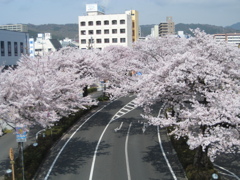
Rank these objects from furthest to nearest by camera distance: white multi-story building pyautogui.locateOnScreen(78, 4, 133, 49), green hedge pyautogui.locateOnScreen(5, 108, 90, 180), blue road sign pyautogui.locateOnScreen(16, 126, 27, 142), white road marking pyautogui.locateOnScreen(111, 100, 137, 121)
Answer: white multi-story building pyautogui.locateOnScreen(78, 4, 133, 49) < white road marking pyautogui.locateOnScreen(111, 100, 137, 121) < green hedge pyautogui.locateOnScreen(5, 108, 90, 180) < blue road sign pyautogui.locateOnScreen(16, 126, 27, 142)

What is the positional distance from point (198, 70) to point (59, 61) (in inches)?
736

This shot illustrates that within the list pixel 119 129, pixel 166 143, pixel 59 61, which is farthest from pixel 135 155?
pixel 59 61

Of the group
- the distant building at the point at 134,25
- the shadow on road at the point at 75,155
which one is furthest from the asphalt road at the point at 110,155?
the distant building at the point at 134,25

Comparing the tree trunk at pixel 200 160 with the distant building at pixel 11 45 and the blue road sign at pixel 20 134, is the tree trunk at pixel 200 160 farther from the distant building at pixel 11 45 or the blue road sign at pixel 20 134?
the distant building at pixel 11 45

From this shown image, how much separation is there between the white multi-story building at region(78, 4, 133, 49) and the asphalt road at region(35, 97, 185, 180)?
194ft

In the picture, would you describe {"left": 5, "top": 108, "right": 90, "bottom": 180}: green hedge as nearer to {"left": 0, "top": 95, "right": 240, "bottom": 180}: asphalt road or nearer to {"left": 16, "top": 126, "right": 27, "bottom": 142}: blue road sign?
{"left": 0, "top": 95, "right": 240, "bottom": 180}: asphalt road

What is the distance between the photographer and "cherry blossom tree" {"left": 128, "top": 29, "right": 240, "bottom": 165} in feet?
42.6

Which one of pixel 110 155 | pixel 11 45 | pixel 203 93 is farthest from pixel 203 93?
pixel 11 45

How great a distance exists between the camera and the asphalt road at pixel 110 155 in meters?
17.3

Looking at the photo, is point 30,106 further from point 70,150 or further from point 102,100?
point 102,100

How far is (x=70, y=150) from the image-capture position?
21906 mm

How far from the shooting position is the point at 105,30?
8675cm

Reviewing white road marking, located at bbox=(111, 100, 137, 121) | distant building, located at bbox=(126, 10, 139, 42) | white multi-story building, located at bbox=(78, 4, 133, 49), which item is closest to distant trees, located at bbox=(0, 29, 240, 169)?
white road marking, located at bbox=(111, 100, 137, 121)

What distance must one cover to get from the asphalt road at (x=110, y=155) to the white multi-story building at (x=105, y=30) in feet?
194
